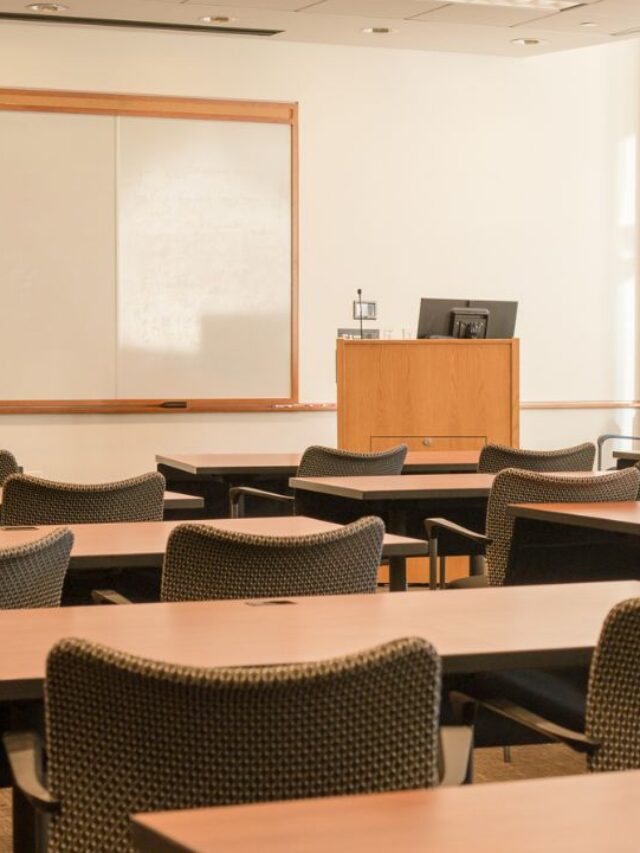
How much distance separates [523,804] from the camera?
1446 millimetres

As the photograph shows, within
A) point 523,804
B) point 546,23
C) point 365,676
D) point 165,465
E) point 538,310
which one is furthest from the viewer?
point 538,310

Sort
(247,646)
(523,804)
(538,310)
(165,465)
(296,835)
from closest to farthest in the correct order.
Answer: (296,835)
(523,804)
(247,646)
(165,465)
(538,310)

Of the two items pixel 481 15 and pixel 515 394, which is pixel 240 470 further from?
pixel 481 15

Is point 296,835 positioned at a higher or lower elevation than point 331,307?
lower

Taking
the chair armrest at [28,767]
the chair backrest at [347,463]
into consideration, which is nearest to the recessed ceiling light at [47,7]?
the chair backrest at [347,463]

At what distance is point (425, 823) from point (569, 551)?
10.4ft

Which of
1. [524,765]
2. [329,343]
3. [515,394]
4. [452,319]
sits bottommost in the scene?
[524,765]

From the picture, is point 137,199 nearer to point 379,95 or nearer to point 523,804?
point 379,95

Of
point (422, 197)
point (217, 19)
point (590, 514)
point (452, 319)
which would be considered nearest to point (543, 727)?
point (590, 514)

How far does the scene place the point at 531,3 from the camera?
8680mm

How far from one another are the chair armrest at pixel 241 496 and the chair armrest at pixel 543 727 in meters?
3.60

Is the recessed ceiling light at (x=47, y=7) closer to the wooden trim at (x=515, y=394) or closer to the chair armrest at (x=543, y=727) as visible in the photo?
the wooden trim at (x=515, y=394)

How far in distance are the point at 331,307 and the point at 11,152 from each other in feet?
7.75

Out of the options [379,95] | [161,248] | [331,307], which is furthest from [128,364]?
[379,95]
